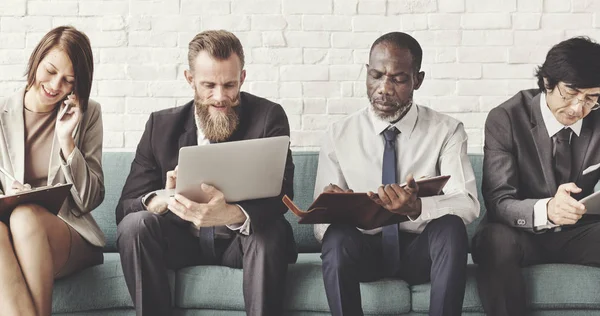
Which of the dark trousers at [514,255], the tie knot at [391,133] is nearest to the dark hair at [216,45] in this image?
the tie knot at [391,133]

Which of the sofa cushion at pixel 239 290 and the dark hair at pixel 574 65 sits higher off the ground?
the dark hair at pixel 574 65

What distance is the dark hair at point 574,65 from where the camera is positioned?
2.69m

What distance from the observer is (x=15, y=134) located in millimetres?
2736

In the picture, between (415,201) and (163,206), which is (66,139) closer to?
(163,206)

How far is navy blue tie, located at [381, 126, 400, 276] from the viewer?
2629 millimetres

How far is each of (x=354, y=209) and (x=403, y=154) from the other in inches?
18.3

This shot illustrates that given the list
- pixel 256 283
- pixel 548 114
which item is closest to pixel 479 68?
pixel 548 114

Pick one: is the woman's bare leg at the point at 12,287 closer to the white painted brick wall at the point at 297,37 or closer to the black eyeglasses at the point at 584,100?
Result: the white painted brick wall at the point at 297,37

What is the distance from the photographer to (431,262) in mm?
2533

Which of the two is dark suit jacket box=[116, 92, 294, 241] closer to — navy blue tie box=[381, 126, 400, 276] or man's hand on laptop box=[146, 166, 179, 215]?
man's hand on laptop box=[146, 166, 179, 215]

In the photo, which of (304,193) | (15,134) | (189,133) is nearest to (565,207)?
(304,193)

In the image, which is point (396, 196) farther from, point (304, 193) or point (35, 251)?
point (35, 251)

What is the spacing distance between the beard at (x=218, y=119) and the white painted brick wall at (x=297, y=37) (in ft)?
2.77

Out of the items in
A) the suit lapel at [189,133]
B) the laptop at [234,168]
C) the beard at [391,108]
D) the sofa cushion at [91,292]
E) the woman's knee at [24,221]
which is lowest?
the sofa cushion at [91,292]
